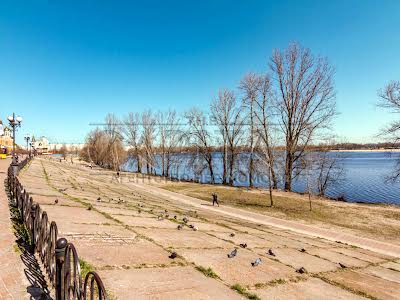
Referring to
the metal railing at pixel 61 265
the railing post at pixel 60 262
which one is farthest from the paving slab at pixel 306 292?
the railing post at pixel 60 262

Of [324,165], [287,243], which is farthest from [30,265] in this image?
[324,165]

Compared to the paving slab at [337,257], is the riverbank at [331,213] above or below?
below

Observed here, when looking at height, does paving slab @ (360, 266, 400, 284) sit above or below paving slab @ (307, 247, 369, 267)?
below

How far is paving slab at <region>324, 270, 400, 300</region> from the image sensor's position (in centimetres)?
664

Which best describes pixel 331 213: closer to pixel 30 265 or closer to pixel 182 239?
pixel 182 239

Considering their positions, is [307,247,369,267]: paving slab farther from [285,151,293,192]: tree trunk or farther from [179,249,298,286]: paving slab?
[285,151,293,192]: tree trunk

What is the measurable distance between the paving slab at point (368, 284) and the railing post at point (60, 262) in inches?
254

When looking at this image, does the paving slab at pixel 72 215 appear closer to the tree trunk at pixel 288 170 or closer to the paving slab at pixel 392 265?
the paving slab at pixel 392 265

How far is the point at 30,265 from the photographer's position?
5.23 metres

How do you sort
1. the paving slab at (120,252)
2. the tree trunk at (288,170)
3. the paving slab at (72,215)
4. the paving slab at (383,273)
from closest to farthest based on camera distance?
the paving slab at (120,252)
the paving slab at (383,273)
the paving slab at (72,215)
the tree trunk at (288,170)

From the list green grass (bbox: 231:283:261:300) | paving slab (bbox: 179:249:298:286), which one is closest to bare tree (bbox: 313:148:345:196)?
paving slab (bbox: 179:249:298:286)

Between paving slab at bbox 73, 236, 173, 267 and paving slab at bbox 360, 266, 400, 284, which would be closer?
paving slab at bbox 73, 236, 173, 267

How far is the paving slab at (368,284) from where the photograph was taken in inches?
261

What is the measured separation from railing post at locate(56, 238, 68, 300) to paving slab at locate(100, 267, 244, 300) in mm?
934
